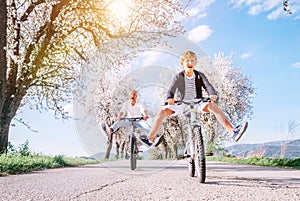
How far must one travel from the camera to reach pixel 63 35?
530 inches

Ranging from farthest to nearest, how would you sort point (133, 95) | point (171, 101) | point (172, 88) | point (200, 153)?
point (133, 95), point (172, 88), point (171, 101), point (200, 153)

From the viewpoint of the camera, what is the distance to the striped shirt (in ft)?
17.7

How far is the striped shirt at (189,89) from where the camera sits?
541 centimetres

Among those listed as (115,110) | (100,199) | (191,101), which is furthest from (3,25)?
(115,110)

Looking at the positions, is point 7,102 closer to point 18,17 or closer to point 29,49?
point 29,49

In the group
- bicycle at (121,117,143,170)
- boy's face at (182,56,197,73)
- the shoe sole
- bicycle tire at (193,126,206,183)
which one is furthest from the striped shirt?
bicycle at (121,117,143,170)

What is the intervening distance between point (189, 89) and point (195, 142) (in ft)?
2.66

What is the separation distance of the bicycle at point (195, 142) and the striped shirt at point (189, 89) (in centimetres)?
10

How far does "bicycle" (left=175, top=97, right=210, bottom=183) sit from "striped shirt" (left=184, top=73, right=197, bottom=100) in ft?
0.32

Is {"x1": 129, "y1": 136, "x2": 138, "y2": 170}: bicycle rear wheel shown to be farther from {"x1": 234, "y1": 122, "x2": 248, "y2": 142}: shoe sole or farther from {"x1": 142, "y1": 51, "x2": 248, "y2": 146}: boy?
{"x1": 234, "y1": 122, "x2": 248, "y2": 142}: shoe sole

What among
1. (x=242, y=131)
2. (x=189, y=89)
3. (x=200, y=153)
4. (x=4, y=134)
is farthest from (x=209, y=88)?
(x=4, y=134)

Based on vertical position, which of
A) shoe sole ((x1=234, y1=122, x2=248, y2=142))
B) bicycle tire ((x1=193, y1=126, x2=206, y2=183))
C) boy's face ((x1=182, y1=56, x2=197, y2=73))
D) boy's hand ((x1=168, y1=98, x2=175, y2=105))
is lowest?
bicycle tire ((x1=193, y1=126, x2=206, y2=183))

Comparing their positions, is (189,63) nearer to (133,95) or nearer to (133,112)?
(133,95)

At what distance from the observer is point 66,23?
537 inches
